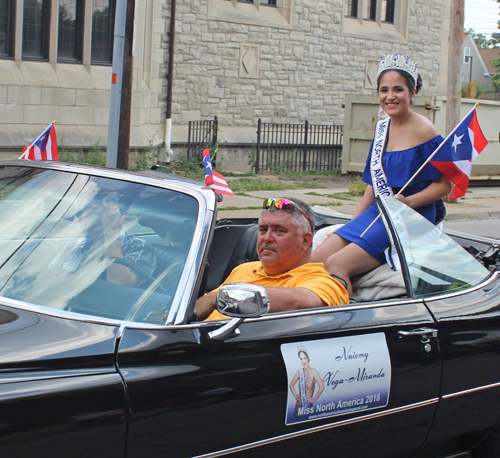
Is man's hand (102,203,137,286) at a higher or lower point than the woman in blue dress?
lower

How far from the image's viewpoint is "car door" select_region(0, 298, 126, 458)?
1.85m

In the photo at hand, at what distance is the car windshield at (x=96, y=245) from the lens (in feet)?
7.80

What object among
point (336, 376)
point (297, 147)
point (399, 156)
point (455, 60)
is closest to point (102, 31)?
point (297, 147)

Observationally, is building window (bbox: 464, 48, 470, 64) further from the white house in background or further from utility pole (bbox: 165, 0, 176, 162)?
utility pole (bbox: 165, 0, 176, 162)

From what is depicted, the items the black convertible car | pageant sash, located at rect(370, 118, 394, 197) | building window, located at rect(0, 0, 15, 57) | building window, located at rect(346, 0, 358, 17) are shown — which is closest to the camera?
the black convertible car

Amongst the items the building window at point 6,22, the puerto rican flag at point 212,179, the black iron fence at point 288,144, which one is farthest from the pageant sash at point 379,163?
the black iron fence at point 288,144

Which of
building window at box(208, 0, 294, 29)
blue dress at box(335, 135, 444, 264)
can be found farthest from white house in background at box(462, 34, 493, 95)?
blue dress at box(335, 135, 444, 264)

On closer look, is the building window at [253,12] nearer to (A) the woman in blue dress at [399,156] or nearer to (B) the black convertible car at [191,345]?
(A) the woman in blue dress at [399,156]

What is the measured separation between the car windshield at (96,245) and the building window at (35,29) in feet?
41.7

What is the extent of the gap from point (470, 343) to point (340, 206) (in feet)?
35.2

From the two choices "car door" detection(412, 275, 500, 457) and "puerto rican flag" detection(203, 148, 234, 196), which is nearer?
"car door" detection(412, 275, 500, 457)

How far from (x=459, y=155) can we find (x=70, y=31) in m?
12.9

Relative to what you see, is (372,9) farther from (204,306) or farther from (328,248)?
(204,306)

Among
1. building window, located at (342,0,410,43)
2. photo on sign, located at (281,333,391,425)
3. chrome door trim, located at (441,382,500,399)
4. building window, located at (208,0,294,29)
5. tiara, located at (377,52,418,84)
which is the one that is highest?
building window, located at (342,0,410,43)
